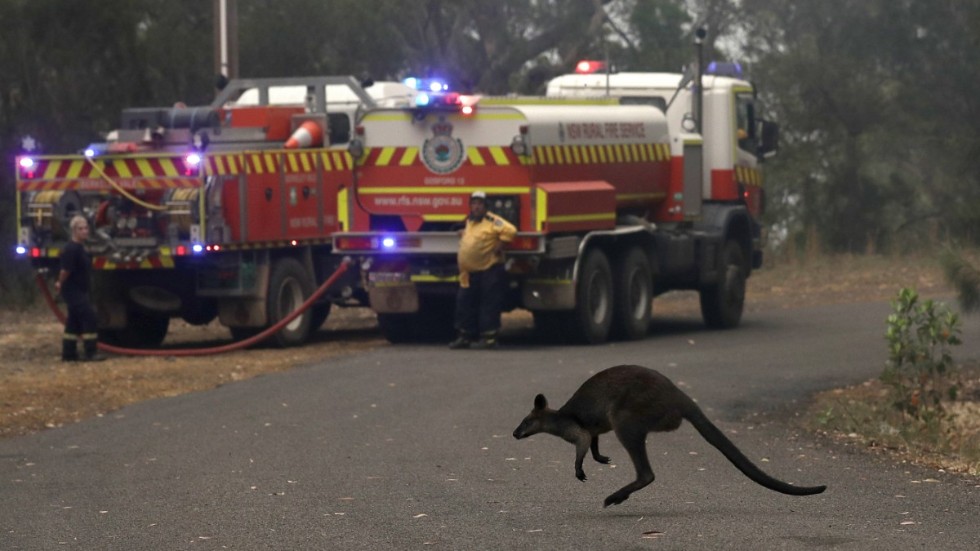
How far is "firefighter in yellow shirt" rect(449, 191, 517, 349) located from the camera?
18.2 m

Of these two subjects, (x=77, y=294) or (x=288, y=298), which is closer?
(x=77, y=294)

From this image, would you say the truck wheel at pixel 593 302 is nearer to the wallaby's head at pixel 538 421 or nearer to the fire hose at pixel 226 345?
the fire hose at pixel 226 345

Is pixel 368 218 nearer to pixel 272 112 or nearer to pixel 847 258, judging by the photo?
pixel 272 112

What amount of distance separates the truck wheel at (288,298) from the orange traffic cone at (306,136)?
4.33ft

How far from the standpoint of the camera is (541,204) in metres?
18.4

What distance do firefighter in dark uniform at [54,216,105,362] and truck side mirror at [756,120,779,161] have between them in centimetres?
886

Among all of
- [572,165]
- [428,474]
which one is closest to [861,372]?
[572,165]

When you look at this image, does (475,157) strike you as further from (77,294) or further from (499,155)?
(77,294)

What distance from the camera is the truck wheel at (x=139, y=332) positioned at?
65.9 feet

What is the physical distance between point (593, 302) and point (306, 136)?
388 cm

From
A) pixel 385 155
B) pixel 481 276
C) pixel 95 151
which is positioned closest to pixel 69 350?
pixel 95 151

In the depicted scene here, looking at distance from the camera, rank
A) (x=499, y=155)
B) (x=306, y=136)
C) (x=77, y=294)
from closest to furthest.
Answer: (x=77, y=294) → (x=499, y=155) → (x=306, y=136)

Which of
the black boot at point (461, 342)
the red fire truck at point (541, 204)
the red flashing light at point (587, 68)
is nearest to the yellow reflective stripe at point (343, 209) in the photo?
the red fire truck at point (541, 204)

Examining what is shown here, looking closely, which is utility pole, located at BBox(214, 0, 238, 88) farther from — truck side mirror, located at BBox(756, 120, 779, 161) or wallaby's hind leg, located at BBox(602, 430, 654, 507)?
wallaby's hind leg, located at BBox(602, 430, 654, 507)
